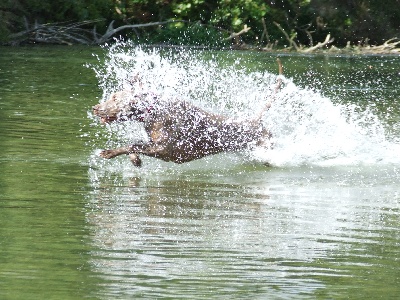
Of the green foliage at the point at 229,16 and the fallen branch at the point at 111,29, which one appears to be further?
the green foliage at the point at 229,16

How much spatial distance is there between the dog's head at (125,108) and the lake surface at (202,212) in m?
0.33

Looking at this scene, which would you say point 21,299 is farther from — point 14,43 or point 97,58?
point 14,43

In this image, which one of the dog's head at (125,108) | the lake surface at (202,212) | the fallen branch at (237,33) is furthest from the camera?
the fallen branch at (237,33)

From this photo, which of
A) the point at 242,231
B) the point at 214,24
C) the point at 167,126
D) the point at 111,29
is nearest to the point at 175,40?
the point at 111,29

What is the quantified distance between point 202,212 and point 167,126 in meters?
1.97

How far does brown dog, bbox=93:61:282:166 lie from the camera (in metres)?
9.96

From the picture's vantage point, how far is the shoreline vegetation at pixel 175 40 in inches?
1248

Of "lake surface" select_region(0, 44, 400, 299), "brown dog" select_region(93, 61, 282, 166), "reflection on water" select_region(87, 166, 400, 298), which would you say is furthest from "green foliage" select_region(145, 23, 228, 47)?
"reflection on water" select_region(87, 166, 400, 298)

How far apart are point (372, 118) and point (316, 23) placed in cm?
2085

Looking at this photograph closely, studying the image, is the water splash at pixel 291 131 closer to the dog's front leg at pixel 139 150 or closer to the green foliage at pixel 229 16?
the dog's front leg at pixel 139 150

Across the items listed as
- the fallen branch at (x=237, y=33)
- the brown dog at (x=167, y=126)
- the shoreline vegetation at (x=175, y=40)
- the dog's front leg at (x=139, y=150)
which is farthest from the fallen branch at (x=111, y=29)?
the dog's front leg at (x=139, y=150)

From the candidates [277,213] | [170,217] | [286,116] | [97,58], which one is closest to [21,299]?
[170,217]

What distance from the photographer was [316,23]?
36281 millimetres

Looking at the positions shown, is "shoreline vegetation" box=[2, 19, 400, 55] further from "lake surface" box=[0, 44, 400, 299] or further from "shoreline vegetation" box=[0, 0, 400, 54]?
"lake surface" box=[0, 44, 400, 299]
